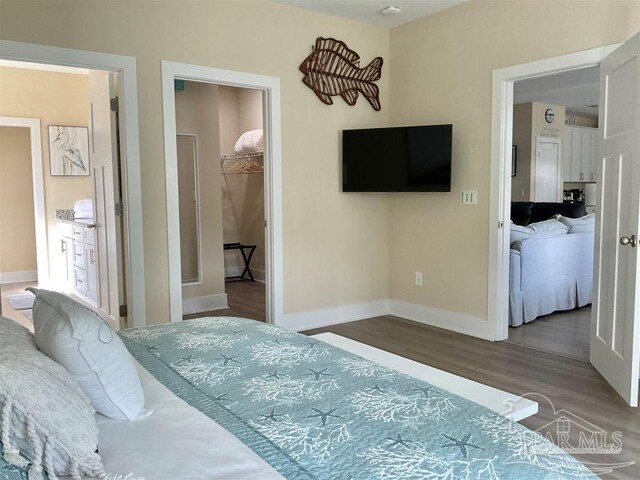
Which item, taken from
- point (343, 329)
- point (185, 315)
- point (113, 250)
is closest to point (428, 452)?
point (113, 250)

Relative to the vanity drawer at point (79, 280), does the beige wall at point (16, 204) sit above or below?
above

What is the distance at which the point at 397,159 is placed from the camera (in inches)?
182

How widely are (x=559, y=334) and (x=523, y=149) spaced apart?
488cm

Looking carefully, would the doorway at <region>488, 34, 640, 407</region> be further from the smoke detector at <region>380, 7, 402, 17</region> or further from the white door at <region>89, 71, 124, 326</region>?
the white door at <region>89, 71, 124, 326</region>

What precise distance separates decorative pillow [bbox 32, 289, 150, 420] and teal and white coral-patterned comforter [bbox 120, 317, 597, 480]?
0.64 feet

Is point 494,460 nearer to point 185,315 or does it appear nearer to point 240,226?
point 185,315

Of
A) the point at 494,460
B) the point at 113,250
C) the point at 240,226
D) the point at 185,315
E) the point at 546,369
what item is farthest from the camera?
the point at 240,226

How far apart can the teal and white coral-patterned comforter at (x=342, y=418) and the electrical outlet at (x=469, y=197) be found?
9.37 feet

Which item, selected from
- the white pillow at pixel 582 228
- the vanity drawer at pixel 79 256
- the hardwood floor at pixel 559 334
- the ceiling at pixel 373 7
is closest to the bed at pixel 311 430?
the hardwood floor at pixel 559 334

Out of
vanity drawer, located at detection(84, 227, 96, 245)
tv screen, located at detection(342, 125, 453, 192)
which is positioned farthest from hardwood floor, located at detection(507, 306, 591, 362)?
vanity drawer, located at detection(84, 227, 96, 245)

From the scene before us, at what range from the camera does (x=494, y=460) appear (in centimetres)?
112

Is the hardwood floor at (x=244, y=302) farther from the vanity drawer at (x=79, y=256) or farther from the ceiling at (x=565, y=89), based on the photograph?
the ceiling at (x=565, y=89)

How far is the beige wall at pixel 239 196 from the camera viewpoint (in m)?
7.27

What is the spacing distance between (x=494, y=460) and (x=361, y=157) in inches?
150
